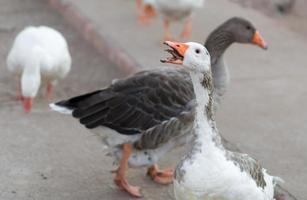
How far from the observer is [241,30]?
5797mm

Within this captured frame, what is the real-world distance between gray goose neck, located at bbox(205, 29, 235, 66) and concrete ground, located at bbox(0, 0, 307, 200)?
824 millimetres

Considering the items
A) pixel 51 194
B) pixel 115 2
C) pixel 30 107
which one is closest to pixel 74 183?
pixel 51 194

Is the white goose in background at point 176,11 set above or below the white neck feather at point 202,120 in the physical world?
above

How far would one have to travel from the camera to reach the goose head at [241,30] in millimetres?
5637

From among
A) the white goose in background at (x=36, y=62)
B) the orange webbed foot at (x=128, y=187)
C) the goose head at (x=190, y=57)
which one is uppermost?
the white goose in background at (x=36, y=62)

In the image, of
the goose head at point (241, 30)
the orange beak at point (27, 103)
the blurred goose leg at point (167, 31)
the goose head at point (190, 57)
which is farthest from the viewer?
the blurred goose leg at point (167, 31)

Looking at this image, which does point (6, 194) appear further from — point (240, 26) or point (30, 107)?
point (240, 26)

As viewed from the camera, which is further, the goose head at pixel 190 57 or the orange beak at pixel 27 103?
the orange beak at pixel 27 103

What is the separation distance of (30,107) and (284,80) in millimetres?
2540

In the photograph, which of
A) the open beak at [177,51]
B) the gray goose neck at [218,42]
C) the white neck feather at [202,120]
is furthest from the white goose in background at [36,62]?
the open beak at [177,51]

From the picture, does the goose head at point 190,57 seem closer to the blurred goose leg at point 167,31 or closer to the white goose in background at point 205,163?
the white goose in background at point 205,163

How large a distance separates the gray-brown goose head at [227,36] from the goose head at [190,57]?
1.77 metres

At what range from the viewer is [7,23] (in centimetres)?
914

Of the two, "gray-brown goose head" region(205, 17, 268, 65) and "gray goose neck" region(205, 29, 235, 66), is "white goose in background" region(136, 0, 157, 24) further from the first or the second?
"gray goose neck" region(205, 29, 235, 66)
